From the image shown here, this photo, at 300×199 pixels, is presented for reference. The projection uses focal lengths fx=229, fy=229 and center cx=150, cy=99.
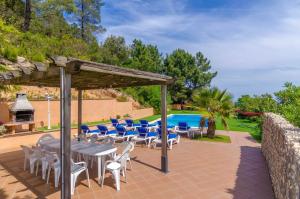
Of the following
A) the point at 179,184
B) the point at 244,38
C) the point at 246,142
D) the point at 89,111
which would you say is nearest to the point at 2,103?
the point at 89,111

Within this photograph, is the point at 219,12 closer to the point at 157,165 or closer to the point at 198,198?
the point at 157,165

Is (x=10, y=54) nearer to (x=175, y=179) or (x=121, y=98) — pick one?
(x=121, y=98)

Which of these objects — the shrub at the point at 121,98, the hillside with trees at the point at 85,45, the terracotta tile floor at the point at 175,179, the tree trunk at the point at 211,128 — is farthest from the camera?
the shrub at the point at 121,98

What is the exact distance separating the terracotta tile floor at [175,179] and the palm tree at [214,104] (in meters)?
3.35

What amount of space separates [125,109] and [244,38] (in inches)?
505

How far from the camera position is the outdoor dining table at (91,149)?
637 centimetres

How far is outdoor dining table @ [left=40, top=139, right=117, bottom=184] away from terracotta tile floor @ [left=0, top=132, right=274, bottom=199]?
27.7 inches

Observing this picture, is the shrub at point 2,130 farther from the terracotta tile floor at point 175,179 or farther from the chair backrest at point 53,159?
Answer: the chair backrest at point 53,159

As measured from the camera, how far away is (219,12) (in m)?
16.0

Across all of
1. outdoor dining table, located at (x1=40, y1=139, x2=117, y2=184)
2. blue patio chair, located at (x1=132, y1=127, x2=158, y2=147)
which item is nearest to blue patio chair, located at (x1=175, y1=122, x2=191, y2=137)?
blue patio chair, located at (x1=132, y1=127, x2=158, y2=147)

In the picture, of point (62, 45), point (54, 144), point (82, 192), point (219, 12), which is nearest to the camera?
point (82, 192)

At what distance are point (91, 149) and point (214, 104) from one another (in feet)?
28.3

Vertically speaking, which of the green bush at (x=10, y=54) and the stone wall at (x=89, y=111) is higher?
the green bush at (x=10, y=54)

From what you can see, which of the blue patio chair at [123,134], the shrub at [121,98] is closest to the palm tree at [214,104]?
the blue patio chair at [123,134]
